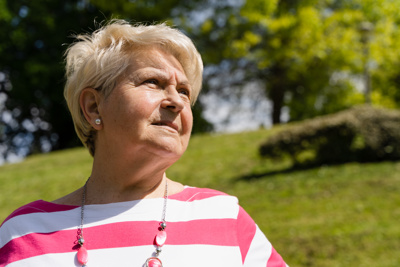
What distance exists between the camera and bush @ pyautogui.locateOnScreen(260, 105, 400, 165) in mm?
10453

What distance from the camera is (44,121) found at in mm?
25141

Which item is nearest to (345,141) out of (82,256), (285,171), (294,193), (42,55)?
(285,171)

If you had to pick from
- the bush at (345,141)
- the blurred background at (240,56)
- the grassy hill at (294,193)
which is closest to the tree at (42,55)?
the blurred background at (240,56)

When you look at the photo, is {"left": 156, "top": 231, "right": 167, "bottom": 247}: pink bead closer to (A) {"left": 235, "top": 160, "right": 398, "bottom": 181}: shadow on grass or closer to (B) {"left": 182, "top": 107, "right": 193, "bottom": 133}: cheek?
(B) {"left": 182, "top": 107, "right": 193, "bottom": 133}: cheek

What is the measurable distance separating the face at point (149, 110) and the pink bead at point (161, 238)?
11.2 inches

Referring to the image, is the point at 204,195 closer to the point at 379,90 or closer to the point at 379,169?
the point at 379,169

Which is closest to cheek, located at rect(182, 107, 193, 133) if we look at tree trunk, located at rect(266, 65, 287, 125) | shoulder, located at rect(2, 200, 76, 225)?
shoulder, located at rect(2, 200, 76, 225)

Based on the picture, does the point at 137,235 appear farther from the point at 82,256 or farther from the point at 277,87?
the point at 277,87

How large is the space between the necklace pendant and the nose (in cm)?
54

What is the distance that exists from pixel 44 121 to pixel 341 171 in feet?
62.0

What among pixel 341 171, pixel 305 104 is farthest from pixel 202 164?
pixel 305 104

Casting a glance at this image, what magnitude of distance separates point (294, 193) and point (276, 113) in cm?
1384

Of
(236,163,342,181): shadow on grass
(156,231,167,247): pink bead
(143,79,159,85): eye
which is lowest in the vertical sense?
(236,163,342,181): shadow on grass

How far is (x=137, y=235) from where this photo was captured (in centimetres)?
172
